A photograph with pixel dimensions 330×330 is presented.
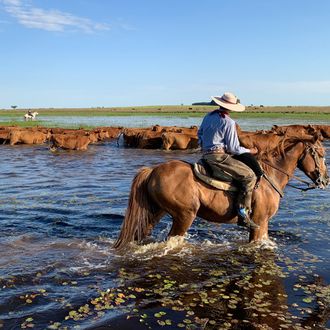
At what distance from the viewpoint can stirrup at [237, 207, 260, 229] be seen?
7.38 meters

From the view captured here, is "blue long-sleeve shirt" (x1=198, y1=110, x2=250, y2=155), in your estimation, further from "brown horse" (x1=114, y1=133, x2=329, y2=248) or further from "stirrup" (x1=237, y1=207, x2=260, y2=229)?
"stirrup" (x1=237, y1=207, x2=260, y2=229)

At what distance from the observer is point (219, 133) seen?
726 cm

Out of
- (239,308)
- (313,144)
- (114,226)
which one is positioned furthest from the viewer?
(114,226)

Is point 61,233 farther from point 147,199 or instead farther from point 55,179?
point 55,179

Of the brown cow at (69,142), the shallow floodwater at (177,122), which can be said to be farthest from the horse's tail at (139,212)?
the shallow floodwater at (177,122)

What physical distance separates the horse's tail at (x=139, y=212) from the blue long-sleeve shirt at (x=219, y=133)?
1137mm

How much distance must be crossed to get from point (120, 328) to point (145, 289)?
1183 millimetres

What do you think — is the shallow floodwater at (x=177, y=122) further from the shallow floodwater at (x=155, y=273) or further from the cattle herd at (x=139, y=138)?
the shallow floodwater at (x=155, y=273)

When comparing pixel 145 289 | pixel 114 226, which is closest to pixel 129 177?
pixel 114 226

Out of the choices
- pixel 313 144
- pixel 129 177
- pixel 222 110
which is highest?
pixel 222 110

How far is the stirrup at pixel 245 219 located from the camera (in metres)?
7.38

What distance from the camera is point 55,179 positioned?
16594 millimetres

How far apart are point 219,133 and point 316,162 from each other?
2164mm

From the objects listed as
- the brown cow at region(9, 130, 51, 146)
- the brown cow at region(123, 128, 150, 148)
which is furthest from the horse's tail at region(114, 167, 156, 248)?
the brown cow at region(9, 130, 51, 146)
